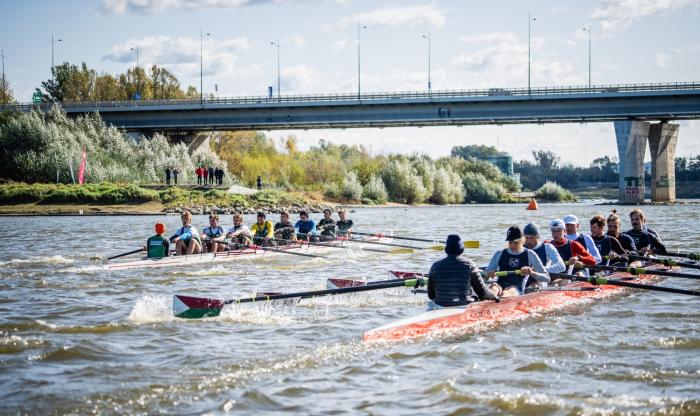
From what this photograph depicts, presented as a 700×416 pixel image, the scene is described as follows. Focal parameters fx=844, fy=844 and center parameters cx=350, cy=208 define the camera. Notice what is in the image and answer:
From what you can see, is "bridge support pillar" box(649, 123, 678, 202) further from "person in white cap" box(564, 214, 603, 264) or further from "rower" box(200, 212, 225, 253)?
"person in white cap" box(564, 214, 603, 264)

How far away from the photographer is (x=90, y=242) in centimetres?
3384

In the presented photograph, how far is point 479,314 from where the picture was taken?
43.1 feet

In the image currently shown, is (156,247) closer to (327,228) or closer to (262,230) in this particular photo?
(262,230)

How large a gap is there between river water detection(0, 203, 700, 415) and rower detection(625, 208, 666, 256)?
2.79 metres

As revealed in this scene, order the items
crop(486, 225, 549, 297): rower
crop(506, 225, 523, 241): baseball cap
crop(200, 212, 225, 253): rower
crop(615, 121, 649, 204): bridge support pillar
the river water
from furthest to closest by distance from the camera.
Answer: crop(615, 121, 649, 204): bridge support pillar
crop(200, 212, 225, 253): rower
crop(486, 225, 549, 297): rower
crop(506, 225, 523, 241): baseball cap
the river water

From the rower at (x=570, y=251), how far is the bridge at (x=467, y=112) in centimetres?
5317

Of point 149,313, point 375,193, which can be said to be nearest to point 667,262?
point 149,313

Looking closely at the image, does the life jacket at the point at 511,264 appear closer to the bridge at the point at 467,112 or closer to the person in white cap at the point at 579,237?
the person in white cap at the point at 579,237

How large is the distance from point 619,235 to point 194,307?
35.1 feet

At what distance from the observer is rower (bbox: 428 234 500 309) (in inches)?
497

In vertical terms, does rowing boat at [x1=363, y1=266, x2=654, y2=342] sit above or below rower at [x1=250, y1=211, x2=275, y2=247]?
below

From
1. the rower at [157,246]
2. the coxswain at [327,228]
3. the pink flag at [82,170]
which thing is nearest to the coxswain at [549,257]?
the rower at [157,246]

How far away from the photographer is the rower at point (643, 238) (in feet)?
66.3

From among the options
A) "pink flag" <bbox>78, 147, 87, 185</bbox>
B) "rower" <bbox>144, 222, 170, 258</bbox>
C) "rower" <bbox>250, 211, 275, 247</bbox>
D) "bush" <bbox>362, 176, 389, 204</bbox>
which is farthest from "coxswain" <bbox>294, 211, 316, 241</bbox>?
"bush" <bbox>362, 176, 389, 204</bbox>
